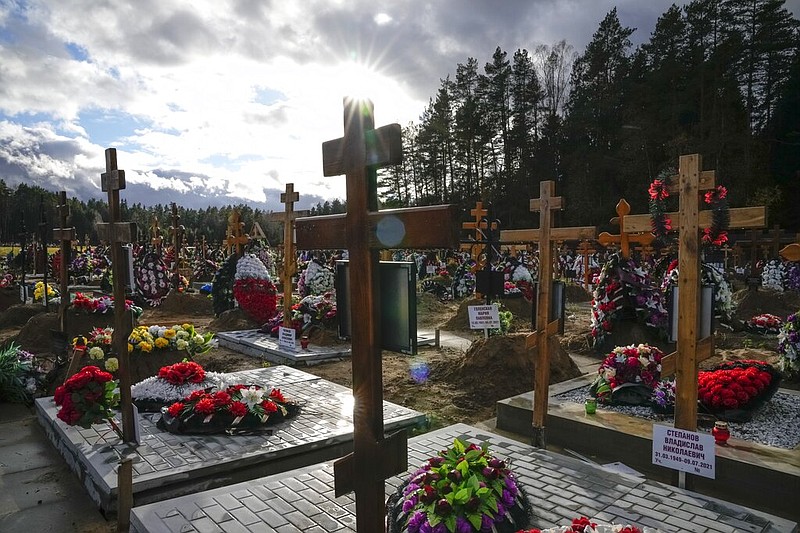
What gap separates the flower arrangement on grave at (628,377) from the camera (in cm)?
725

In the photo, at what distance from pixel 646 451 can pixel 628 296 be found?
19.1ft

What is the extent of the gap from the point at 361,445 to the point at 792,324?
8.27 m

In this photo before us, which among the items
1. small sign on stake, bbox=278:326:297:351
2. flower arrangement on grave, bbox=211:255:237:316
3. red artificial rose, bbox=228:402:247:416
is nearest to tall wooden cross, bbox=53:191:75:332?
small sign on stake, bbox=278:326:297:351

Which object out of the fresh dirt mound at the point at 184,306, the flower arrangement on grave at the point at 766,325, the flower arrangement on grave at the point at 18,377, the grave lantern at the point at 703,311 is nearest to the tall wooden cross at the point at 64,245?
the flower arrangement on grave at the point at 18,377

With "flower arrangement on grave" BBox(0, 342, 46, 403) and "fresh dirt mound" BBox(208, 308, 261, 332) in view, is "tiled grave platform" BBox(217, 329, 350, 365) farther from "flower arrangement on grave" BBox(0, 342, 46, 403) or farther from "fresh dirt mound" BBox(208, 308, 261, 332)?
"flower arrangement on grave" BBox(0, 342, 46, 403)

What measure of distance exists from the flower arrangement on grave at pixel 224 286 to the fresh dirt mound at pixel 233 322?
0.61m

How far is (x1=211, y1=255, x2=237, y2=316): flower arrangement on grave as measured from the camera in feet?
51.8

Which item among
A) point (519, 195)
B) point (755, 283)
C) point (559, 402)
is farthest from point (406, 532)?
point (519, 195)

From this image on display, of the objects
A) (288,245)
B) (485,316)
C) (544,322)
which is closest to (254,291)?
(288,245)

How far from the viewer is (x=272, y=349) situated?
11.8 metres

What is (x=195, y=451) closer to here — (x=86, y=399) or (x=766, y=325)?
(x=86, y=399)

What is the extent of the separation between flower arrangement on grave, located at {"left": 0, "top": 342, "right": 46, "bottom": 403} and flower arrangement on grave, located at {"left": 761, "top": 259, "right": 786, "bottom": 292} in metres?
25.0

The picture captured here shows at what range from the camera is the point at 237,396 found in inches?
269

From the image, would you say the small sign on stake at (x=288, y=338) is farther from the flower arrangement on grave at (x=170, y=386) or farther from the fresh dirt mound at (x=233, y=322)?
the flower arrangement on grave at (x=170, y=386)
